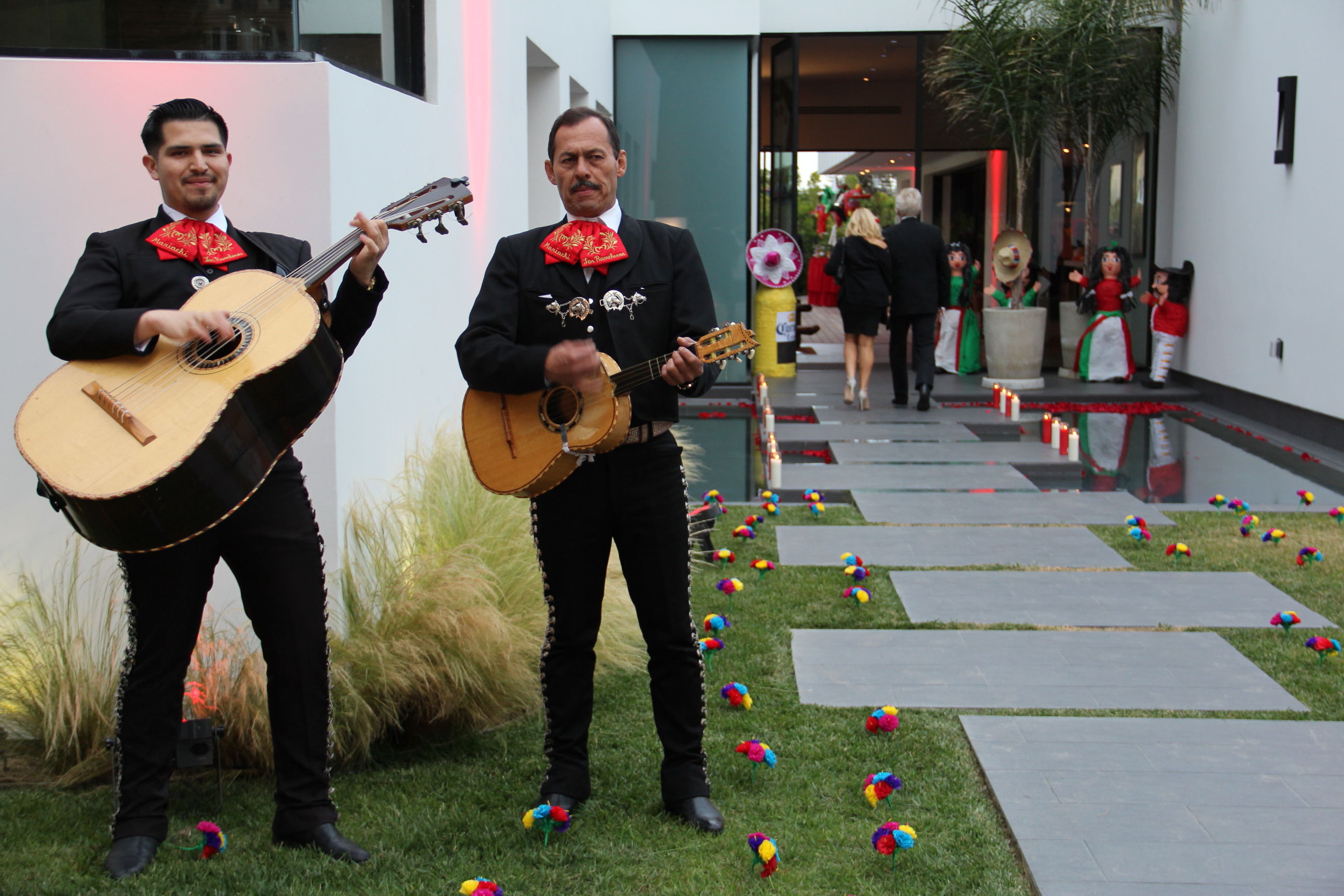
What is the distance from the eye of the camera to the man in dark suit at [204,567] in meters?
2.98

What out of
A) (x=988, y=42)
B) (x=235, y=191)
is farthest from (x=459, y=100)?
(x=988, y=42)

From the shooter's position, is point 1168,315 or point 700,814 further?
point 1168,315

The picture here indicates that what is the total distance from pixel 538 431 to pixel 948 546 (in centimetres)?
386

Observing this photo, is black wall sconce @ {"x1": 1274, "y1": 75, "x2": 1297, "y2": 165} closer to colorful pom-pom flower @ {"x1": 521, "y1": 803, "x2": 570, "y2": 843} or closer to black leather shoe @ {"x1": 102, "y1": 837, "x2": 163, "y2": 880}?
colorful pom-pom flower @ {"x1": 521, "y1": 803, "x2": 570, "y2": 843}

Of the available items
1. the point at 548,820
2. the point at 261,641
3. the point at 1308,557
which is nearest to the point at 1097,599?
the point at 1308,557

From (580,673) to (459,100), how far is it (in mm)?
3690

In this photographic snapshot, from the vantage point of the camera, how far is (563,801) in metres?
3.36

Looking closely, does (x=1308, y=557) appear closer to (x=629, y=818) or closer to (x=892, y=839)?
(x=892, y=839)

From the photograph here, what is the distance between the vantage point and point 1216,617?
5176 mm

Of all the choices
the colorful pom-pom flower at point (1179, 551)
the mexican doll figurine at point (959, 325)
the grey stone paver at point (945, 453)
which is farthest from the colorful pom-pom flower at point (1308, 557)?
the mexican doll figurine at point (959, 325)

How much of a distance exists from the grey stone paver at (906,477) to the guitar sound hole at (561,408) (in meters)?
5.08

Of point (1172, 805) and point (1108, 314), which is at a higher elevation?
point (1108, 314)

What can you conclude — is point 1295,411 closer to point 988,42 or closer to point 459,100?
point 988,42

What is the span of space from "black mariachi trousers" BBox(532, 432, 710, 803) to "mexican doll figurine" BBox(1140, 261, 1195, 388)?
1104 centimetres
